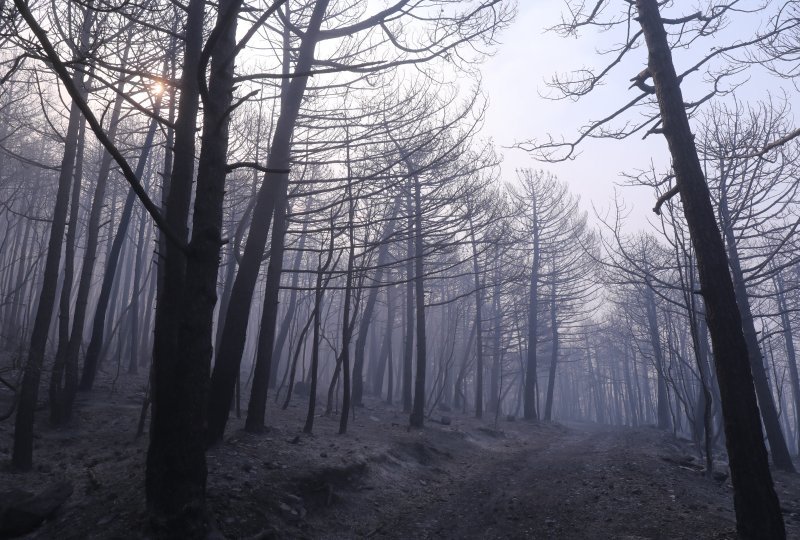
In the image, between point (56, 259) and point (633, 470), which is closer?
point (56, 259)

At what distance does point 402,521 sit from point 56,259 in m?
5.39

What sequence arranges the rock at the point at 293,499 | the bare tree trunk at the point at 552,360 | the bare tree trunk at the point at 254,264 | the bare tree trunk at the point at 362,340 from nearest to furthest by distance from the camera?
the rock at the point at 293,499 < the bare tree trunk at the point at 254,264 < the bare tree trunk at the point at 362,340 < the bare tree trunk at the point at 552,360

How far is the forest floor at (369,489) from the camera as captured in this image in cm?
458

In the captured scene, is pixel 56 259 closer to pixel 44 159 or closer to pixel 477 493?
pixel 477 493

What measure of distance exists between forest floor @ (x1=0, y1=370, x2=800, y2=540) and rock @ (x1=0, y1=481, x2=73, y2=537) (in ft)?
0.29

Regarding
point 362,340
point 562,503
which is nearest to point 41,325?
point 562,503

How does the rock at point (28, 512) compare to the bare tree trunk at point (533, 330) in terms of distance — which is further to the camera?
the bare tree trunk at point (533, 330)

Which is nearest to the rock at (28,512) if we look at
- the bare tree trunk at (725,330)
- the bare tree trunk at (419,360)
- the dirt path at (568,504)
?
the dirt path at (568,504)

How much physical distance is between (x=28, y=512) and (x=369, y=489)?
3720mm

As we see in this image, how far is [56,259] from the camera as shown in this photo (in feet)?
21.5

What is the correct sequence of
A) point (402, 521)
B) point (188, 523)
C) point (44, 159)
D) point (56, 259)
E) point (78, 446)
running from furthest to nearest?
point (44, 159)
point (78, 446)
point (56, 259)
point (402, 521)
point (188, 523)

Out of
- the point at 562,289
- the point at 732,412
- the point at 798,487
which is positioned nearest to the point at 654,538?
the point at 732,412

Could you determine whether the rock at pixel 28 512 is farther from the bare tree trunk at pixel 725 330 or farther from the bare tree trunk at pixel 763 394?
the bare tree trunk at pixel 763 394

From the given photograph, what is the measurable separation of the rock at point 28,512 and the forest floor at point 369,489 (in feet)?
0.29
